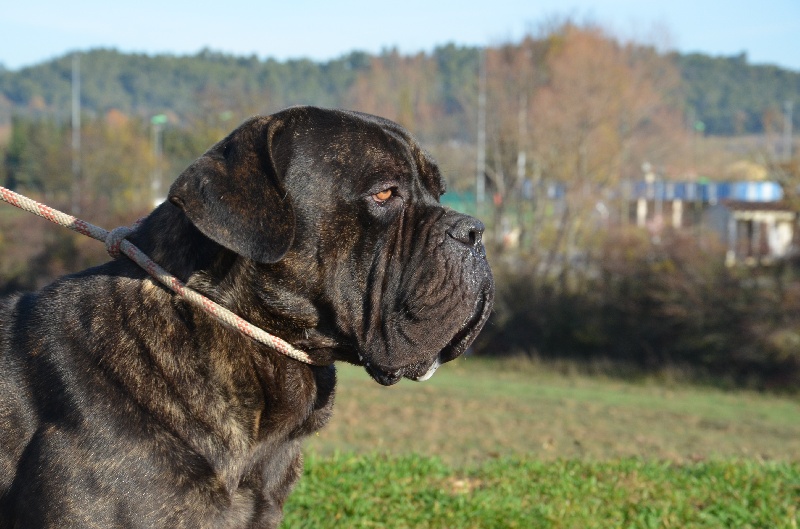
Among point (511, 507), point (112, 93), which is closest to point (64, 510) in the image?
point (511, 507)

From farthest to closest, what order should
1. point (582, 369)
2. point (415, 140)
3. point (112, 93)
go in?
point (112, 93) < point (582, 369) < point (415, 140)

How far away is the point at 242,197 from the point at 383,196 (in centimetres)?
51

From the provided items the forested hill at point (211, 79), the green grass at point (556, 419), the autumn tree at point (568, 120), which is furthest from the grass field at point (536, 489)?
the forested hill at point (211, 79)

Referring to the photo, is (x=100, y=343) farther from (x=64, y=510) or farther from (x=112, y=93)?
(x=112, y=93)

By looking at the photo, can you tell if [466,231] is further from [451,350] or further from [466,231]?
[451,350]

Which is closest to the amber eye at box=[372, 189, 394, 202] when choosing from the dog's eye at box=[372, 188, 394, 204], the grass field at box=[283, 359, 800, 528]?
the dog's eye at box=[372, 188, 394, 204]

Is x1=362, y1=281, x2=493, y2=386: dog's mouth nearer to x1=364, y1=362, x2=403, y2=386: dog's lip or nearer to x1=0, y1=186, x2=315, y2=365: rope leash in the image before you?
x1=364, y1=362, x2=403, y2=386: dog's lip

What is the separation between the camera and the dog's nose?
10.8ft

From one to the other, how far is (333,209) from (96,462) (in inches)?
43.4

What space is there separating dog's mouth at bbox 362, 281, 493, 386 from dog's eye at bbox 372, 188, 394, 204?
467 mm

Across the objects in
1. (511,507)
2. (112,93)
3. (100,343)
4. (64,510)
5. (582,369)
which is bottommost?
(582,369)

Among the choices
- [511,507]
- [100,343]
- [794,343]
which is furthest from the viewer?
[794,343]

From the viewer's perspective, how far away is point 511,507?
516 cm

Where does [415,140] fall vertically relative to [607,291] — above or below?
above
